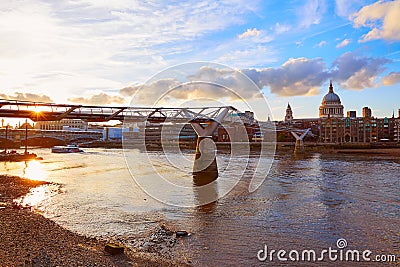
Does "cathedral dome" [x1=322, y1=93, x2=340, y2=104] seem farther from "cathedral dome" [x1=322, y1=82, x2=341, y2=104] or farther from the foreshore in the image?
the foreshore

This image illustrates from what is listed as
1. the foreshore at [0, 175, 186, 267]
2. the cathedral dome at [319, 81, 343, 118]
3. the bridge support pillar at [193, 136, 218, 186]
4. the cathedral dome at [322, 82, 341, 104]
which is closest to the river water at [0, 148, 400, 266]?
the foreshore at [0, 175, 186, 267]

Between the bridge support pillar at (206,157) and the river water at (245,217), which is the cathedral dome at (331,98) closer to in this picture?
the bridge support pillar at (206,157)

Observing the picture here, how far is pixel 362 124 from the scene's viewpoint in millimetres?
116188

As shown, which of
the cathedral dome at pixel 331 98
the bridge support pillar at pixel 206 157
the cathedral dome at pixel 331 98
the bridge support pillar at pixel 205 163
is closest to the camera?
the bridge support pillar at pixel 205 163

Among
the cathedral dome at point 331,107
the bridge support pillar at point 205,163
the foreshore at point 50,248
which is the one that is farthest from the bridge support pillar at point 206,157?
the cathedral dome at point 331,107

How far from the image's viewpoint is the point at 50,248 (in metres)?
9.69

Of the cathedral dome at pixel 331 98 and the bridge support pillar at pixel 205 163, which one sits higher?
the cathedral dome at pixel 331 98

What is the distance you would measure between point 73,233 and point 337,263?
27.2 feet

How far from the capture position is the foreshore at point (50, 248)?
340 inches

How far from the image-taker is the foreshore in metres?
8.64

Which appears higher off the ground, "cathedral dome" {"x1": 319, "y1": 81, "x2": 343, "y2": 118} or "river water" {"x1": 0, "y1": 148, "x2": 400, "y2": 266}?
"cathedral dome" {"x1": 319, "y1": 81, "x2": 343, "y2": 118}

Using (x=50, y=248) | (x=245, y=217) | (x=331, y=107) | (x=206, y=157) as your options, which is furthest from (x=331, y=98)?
(x=50, y=248)

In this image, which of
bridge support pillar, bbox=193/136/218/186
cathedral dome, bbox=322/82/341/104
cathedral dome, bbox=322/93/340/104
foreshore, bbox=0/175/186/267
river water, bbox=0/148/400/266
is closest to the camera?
foreshore, bbox=0/175/186/267

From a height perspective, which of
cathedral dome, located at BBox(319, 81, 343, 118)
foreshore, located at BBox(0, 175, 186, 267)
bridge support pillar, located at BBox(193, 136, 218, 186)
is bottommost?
foreshore, located at BBox(0, 175, 186, 267)
